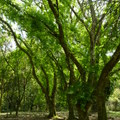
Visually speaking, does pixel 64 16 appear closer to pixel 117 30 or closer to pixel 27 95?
pixel 117 30

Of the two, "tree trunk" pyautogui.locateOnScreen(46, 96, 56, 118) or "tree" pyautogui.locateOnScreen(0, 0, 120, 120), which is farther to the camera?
"tree trunk" pyautogui.locateOnScreen(46, 96, 56, 118)

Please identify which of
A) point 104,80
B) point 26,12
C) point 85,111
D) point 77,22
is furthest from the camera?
point 77,22

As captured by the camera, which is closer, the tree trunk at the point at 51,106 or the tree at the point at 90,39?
the tree at the point at 90,39

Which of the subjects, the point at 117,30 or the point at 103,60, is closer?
the point at 117,30

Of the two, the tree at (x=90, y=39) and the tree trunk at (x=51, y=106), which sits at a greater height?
the tree at (x=90, y=39)

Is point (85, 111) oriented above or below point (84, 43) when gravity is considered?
below

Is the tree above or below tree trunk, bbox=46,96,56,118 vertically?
above

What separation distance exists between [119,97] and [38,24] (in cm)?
3664

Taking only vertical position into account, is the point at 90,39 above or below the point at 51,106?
above

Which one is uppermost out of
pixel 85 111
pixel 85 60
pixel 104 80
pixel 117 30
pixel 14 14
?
pixel 14 14

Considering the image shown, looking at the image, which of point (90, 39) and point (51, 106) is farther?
point (51, 106)

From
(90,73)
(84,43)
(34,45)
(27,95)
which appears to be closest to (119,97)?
(27,95)

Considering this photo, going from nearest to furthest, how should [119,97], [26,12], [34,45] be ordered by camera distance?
[26,12]
[34,45]
[119,97]

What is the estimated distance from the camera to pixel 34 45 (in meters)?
18.1
